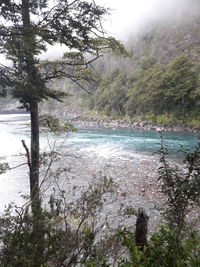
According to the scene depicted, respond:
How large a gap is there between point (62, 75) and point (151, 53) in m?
56.1

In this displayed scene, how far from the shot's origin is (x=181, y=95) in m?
28.2

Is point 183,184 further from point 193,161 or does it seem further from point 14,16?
point 14,16

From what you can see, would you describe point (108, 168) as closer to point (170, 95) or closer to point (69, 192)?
point (69, 192)

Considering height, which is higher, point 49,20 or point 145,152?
point 49,20

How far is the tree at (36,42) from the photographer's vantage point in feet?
13.1

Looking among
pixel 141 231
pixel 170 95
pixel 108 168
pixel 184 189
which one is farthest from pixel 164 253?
pixel 170 95

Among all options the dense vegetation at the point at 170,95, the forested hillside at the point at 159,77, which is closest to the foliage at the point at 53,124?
the forested hillside at the point at 159,77

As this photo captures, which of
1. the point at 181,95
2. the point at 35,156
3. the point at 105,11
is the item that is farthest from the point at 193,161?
the point at 181,95

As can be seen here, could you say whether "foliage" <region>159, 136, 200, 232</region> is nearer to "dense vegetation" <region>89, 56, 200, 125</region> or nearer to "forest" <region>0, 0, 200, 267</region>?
"forest" <region>0, 0, 200, 267</region>

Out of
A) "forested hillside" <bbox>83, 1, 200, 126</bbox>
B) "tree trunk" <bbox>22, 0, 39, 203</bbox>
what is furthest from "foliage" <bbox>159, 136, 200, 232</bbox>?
"forested hillside" <bbox>83, 1, 200, 126</bbox>

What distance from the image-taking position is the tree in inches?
157

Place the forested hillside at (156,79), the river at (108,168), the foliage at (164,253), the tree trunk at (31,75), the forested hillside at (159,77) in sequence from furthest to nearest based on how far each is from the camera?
the forested hillside at (159,77) → the forested hillside at (156,79) → the river at (108,168) → the tree trunk at (31,75) → the foliage at (164,253)

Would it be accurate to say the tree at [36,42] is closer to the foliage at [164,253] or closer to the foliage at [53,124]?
the foliage at [53,124]

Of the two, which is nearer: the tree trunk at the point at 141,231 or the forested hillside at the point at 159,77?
the tree trunk at the point at 141,231
